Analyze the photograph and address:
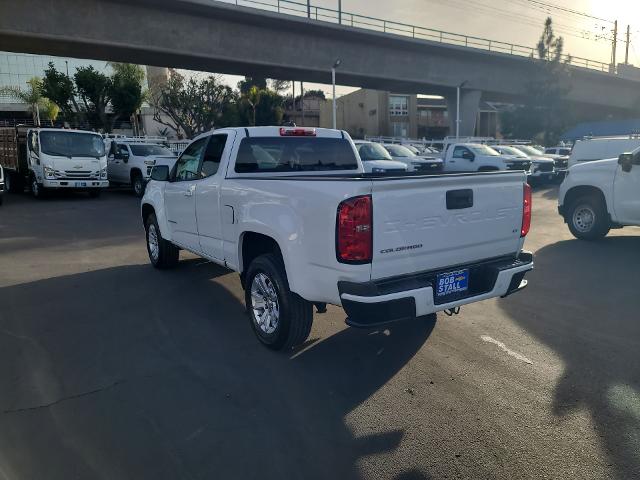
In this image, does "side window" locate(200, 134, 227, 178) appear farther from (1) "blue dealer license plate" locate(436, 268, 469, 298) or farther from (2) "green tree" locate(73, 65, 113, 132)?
(2) "green tree" locate(73, 65, 113, 132)

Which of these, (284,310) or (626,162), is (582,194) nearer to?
(626,162)

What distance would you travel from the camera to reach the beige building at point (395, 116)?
63.6 m

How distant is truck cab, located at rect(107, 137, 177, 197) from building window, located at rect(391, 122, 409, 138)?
46949mm

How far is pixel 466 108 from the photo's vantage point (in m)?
42.7

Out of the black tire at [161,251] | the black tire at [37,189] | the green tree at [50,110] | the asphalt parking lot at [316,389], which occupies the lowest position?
the asphalt parking lot at [316,389]

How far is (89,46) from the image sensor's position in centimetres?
2592

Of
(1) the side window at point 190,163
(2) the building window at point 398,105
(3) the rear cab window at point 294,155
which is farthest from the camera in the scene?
(2) the building window at point 398,105

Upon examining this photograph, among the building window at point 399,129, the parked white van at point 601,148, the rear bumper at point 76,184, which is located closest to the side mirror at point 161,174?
the rear bumper at point 76,184

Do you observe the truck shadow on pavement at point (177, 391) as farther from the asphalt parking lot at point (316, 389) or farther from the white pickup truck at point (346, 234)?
the white pickup truck at point (346, 234)

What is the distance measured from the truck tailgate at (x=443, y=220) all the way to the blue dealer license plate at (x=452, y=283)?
88 mm

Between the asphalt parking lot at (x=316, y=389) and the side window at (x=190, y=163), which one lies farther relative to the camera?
the side window at (x=190, y=163)

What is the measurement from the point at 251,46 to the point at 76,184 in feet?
58.6

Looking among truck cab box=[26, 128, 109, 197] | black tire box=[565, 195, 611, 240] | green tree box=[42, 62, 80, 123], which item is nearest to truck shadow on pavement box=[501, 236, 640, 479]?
black tire box=[565, 195, 611, 240]

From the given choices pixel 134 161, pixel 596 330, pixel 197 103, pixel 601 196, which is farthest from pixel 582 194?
pixel 197 103
